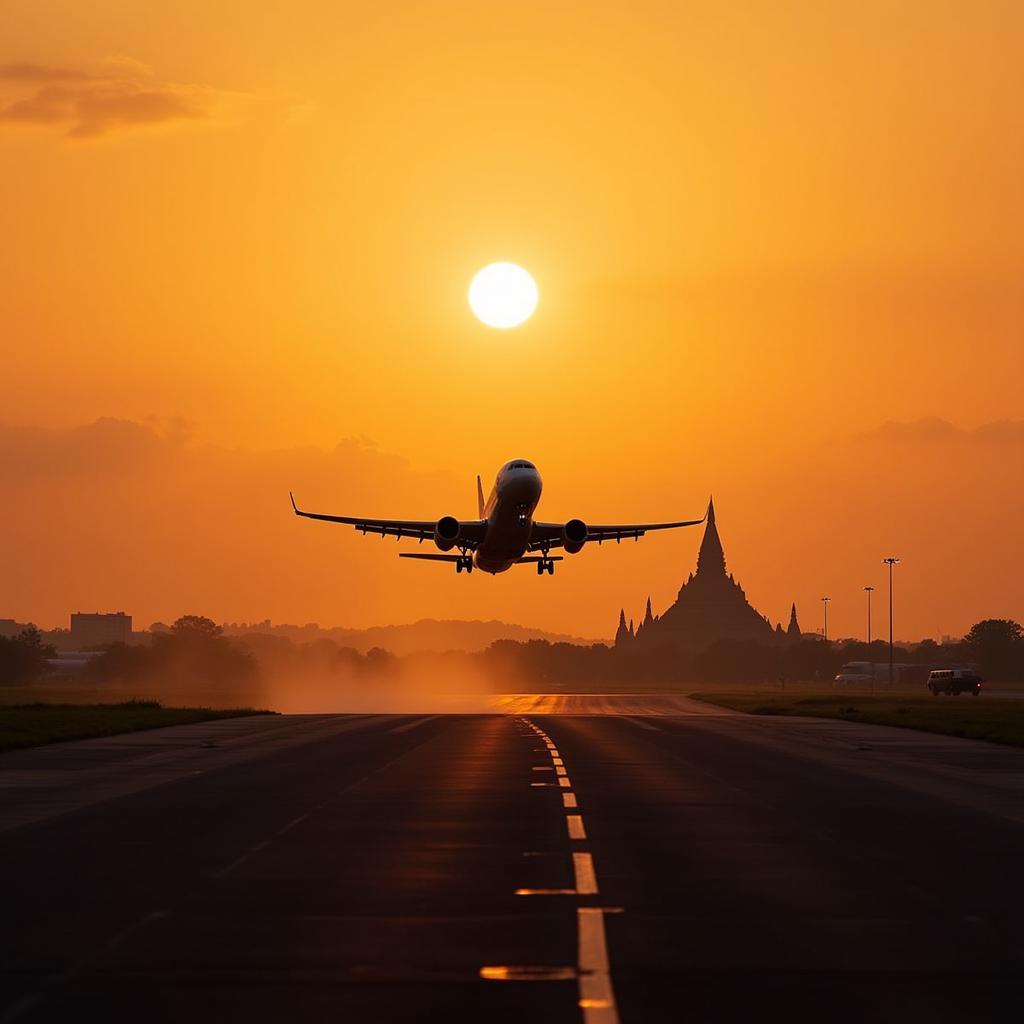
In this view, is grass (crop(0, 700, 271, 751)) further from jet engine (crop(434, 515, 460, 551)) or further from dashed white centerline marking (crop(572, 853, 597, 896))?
dashed white centerline marking (crop(572, 853, 597, 896))

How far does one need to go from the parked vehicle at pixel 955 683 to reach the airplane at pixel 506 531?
5626cm

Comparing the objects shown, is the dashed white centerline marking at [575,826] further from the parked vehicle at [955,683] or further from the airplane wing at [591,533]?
the parked vehicle at [955,683]

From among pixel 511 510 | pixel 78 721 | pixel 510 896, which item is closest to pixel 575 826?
pixel 510 896

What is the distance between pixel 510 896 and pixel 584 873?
1.95m

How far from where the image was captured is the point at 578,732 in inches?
2192

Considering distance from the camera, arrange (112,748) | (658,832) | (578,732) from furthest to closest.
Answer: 1. (578,732)
2. (112,748)
3. (658,832)

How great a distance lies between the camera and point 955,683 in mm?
132500

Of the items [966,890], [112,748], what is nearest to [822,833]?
[966,890]

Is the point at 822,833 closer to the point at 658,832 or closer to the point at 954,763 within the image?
the point at 658,832

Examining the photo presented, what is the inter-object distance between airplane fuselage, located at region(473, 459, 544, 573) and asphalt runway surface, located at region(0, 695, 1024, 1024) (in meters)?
32.2

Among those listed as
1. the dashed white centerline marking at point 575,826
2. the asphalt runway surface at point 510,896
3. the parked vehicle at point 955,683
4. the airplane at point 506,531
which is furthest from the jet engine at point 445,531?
the parked vehicle at point 955,683

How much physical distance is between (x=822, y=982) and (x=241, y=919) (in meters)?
5.35

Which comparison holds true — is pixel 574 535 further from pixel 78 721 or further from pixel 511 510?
pixel 78 721

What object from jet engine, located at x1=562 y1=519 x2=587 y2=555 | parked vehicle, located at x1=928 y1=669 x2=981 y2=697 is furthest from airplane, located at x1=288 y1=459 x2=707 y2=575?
parked vehicle, located at x1=928 y1=669 x2=981 y2=697
